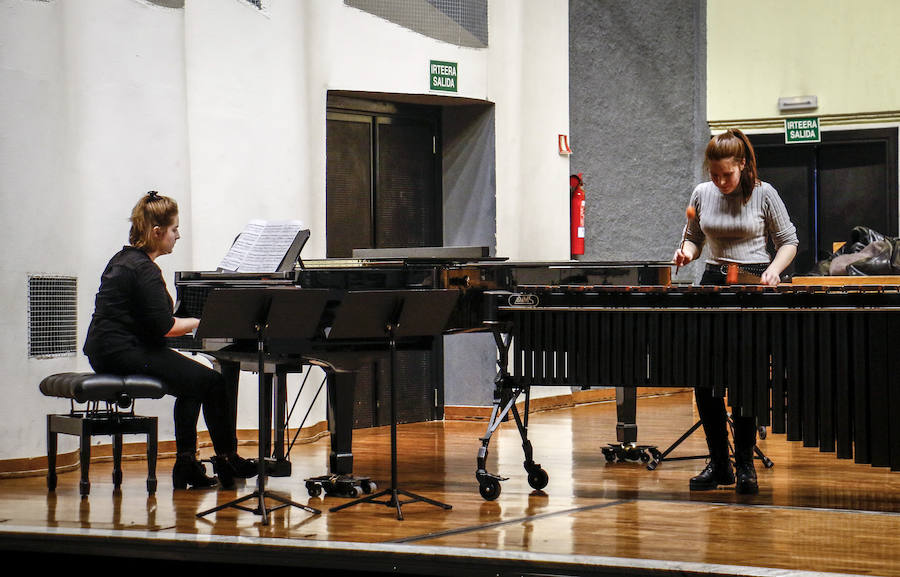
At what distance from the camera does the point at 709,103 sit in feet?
29.9

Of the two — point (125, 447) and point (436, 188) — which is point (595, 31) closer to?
point (436, 188)

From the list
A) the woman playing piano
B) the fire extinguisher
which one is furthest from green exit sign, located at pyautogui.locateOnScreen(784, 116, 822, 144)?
the woman playing piano

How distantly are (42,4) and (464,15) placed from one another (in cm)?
280

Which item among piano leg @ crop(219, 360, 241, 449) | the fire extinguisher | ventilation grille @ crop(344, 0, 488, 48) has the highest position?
ventilation grille @ crop(344, 0, 488, 48)

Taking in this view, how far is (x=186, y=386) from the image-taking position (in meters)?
4.74

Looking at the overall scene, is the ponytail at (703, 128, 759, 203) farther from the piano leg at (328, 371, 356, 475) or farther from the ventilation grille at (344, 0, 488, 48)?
the ventilation grille at (344, 0, 488, 48)

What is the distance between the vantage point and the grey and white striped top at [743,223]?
4758 millimetres

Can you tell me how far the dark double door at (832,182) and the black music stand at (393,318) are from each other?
5809mm

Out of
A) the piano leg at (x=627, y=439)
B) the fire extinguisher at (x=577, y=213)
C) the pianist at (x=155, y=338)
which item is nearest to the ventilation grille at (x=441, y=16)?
the fire extinguisher at (x=577, y=213)

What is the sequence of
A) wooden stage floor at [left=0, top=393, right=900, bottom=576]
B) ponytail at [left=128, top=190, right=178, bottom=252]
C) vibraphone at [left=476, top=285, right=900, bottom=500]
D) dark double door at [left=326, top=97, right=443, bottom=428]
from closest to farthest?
wooden stage floor at [left=0, top=393, right=900, bottom=576], vibraphone at [left=476, top=285, right=900, bottom=500], ponytail at [left=128, top=190, right=178, bottom=252], dark double door at [left=326, top=97, right=443, bottom=428]

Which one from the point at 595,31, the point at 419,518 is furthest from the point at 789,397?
the point at 595,31

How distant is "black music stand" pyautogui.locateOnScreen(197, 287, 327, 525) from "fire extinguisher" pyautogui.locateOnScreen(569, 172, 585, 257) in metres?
4.43

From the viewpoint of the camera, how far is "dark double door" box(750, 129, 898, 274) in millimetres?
8828

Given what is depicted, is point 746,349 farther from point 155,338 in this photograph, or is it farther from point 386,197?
point 386,197
